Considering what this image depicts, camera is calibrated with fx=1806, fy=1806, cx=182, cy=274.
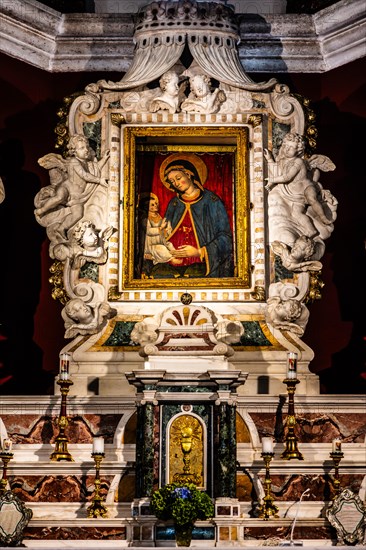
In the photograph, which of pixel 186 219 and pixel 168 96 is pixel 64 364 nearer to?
pixel 186 219

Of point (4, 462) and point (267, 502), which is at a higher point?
point (4, 462)

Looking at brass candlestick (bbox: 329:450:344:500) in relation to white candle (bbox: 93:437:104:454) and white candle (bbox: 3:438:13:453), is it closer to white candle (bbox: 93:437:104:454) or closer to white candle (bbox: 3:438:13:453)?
white candle (bbox: 93:437:104:454)

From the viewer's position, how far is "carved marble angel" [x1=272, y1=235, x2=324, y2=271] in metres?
16.0

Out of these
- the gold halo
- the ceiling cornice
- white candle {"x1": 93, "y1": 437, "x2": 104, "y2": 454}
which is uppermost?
the ceiling cornice

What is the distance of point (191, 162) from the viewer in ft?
54.0

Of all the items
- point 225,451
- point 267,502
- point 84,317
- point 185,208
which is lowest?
point 267,502

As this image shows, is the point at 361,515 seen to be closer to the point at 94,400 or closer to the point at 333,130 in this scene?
the point at 94,400

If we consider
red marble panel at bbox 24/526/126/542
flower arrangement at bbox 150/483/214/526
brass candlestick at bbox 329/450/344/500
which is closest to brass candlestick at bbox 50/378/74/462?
red marble panel at bbox 24/526/126/542

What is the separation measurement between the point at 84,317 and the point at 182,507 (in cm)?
262

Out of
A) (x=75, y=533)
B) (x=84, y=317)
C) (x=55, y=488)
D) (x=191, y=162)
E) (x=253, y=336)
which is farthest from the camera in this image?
(x=191, y=162)

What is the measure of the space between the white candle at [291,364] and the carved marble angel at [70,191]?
2.49 metres

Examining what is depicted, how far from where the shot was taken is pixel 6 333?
1641 centimetres

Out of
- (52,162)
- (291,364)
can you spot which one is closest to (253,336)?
(291,364)

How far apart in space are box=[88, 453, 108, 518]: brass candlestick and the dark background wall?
1969 millimetres
